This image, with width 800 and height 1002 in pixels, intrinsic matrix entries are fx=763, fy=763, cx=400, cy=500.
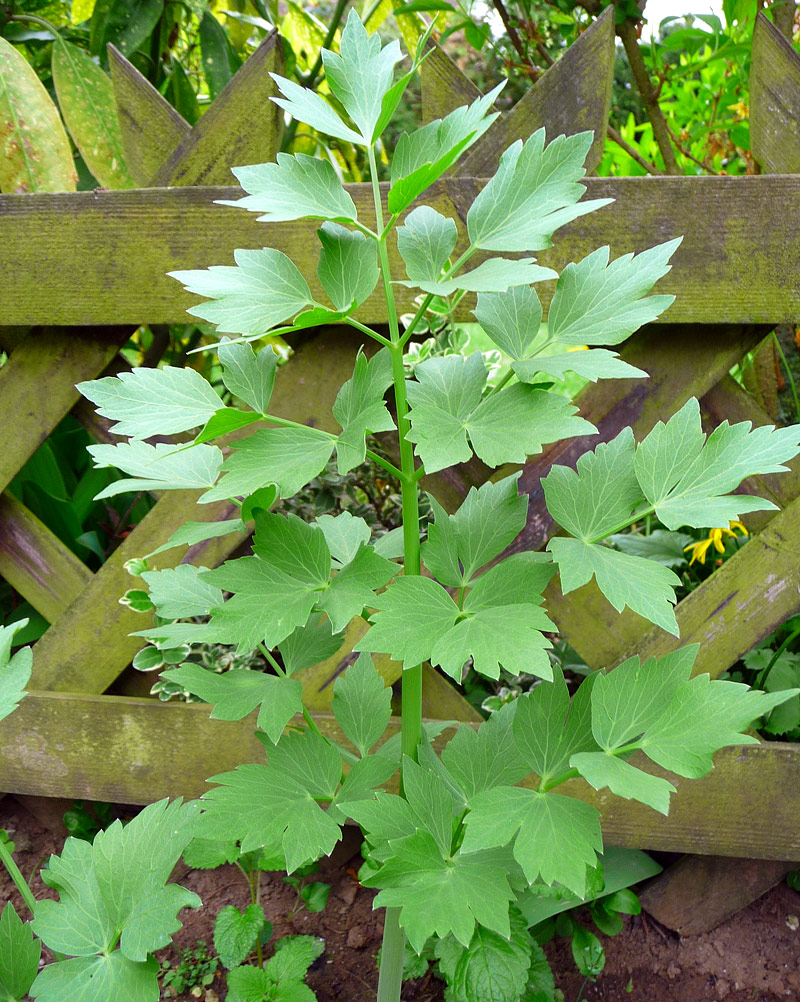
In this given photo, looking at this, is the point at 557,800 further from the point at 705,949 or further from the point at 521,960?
the point at 705,949

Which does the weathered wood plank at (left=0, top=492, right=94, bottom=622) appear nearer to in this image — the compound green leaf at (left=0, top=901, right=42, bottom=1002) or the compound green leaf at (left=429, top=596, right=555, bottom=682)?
the compound green leaf at (left=0, top=901, right=42, bottom=1002)

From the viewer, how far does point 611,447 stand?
64 cm

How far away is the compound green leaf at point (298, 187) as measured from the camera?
1.89 ft

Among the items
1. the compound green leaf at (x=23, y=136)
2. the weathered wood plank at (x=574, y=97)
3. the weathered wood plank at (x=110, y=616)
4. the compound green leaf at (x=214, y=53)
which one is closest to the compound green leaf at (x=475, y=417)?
the weathered wood plank at (x=574, y=97)

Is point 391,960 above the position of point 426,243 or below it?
below

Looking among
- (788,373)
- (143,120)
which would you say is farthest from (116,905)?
(788,373)

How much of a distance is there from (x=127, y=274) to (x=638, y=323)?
79 centimetres

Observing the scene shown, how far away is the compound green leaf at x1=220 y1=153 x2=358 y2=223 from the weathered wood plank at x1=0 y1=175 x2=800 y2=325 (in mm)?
439

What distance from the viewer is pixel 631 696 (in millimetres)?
609

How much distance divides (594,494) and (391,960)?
521 millimetres

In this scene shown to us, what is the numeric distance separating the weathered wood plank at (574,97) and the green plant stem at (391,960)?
910 mm

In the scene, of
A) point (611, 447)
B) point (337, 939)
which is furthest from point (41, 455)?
point (611, 447)

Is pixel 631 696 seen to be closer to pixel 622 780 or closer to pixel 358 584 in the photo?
pixel 622 780

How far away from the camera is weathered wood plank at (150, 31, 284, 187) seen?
3.33 ft
